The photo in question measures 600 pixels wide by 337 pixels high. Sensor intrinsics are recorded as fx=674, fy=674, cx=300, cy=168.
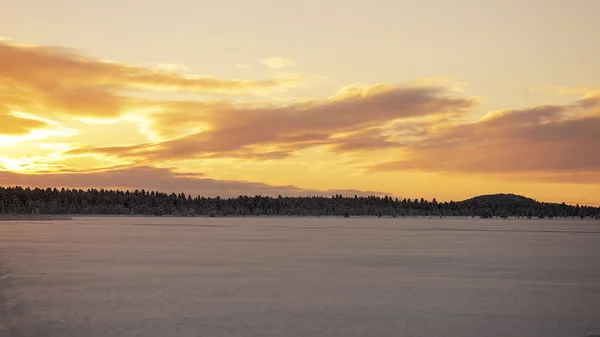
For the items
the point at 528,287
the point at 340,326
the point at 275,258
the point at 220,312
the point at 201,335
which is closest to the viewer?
the point at 201,335

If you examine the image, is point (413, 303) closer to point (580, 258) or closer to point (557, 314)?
point (557, 314)

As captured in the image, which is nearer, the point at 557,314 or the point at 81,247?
the point at 557,314

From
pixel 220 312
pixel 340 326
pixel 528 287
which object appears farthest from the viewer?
pixel 528 287

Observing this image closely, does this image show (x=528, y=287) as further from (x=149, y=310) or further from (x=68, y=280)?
(x=68, y=280)

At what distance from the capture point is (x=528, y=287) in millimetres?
31688

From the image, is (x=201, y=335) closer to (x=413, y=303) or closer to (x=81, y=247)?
(x=413, y=303)

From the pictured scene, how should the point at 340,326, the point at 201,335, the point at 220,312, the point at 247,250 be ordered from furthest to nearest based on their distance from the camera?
the point at 247,250 → the point at 220,312 → the point at 340,326 → the point at 201,335

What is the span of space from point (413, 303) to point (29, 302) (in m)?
14.9

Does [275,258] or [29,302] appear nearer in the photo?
[29,302]

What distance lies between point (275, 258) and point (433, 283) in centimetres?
1652

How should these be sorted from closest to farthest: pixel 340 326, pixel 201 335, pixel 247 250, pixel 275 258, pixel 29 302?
1. pixel 201 335
2. pixel 340 326
3. pixel 29 302
4. pixel 275 258
5. pixel 247 250

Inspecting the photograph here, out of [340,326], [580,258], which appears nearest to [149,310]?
[340,326]

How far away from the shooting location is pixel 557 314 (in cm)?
2403

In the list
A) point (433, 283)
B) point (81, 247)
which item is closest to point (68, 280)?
point (433, 283)
